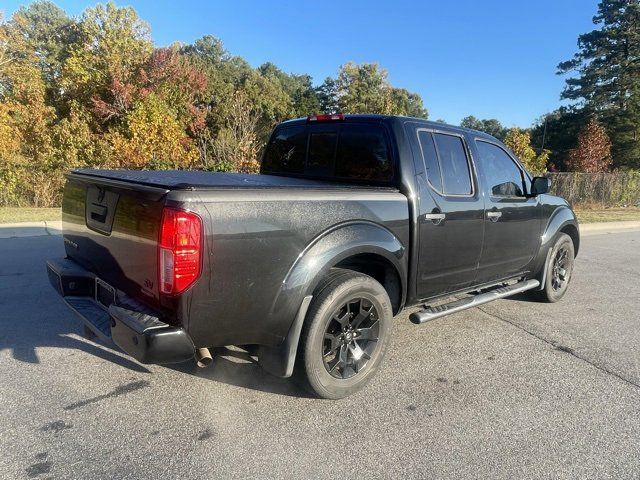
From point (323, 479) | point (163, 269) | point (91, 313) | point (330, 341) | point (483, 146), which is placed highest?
point (483, 146)

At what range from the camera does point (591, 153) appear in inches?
1034

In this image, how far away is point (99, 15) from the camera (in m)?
27.6

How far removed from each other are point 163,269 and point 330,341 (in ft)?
4.28

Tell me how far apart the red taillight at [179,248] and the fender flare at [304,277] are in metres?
0.58

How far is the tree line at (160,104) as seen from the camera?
1570cm

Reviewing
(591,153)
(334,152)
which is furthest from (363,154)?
(591,153)

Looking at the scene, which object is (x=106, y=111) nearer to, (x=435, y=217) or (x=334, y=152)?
(x=334, y=152)

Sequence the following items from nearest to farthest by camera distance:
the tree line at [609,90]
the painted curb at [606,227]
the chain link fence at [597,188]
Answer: the painted curb at [606,227]
the chain link fence at [597,188]
the tree line at [609,90]

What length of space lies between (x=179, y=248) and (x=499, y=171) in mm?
3413

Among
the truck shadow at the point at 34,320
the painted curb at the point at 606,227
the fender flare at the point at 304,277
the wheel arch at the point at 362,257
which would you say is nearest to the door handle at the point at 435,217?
the wheel arch at the point at 362,257

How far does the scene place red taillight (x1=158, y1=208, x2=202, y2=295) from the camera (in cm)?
234

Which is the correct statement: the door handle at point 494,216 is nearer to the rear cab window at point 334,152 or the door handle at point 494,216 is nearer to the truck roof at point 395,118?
the truck roof at point 395,118

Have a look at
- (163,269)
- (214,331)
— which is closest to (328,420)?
(214,331)

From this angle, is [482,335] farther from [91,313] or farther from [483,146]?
[91,313]
